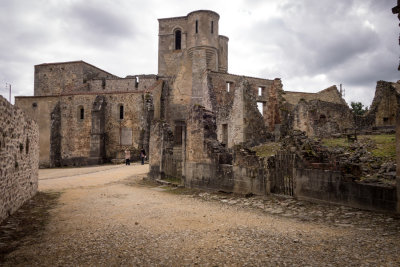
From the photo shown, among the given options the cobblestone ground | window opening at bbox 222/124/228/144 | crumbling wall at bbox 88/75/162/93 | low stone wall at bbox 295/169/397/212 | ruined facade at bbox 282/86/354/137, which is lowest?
the cobblestone ground

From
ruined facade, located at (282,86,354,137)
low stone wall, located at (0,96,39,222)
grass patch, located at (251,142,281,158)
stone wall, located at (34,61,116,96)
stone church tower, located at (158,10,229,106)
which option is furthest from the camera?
stone wall, located at (34,61,116,96)

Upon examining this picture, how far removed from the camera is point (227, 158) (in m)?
10.6

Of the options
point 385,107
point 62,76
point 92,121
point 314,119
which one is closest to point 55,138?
point 92,121

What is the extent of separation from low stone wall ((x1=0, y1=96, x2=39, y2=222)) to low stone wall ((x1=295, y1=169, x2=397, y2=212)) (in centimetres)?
720

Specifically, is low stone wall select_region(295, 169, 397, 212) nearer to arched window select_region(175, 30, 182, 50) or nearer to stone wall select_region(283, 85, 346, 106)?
stone wall select_region(283, 85, 346, 106)

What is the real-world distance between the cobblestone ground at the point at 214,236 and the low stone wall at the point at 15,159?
1042mm

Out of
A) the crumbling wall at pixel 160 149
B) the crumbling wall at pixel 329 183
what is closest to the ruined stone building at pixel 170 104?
the crumbling wall at pixel 160 149

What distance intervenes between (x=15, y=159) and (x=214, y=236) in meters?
5.76

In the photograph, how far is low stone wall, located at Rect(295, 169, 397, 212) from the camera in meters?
6.13

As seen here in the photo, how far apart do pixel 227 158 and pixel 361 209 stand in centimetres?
491

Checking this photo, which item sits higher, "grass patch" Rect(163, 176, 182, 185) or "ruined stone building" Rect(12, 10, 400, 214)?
"ruined stone building" Rect(12, 10, 400, 214)

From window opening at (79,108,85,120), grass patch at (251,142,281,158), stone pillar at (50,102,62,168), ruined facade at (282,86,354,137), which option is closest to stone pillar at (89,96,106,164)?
window opening at (79,108,85,120)

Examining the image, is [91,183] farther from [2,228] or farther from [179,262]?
[179,262]

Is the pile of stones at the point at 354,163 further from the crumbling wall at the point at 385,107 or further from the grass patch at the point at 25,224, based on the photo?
the crumbling wall at the point at 385,107
